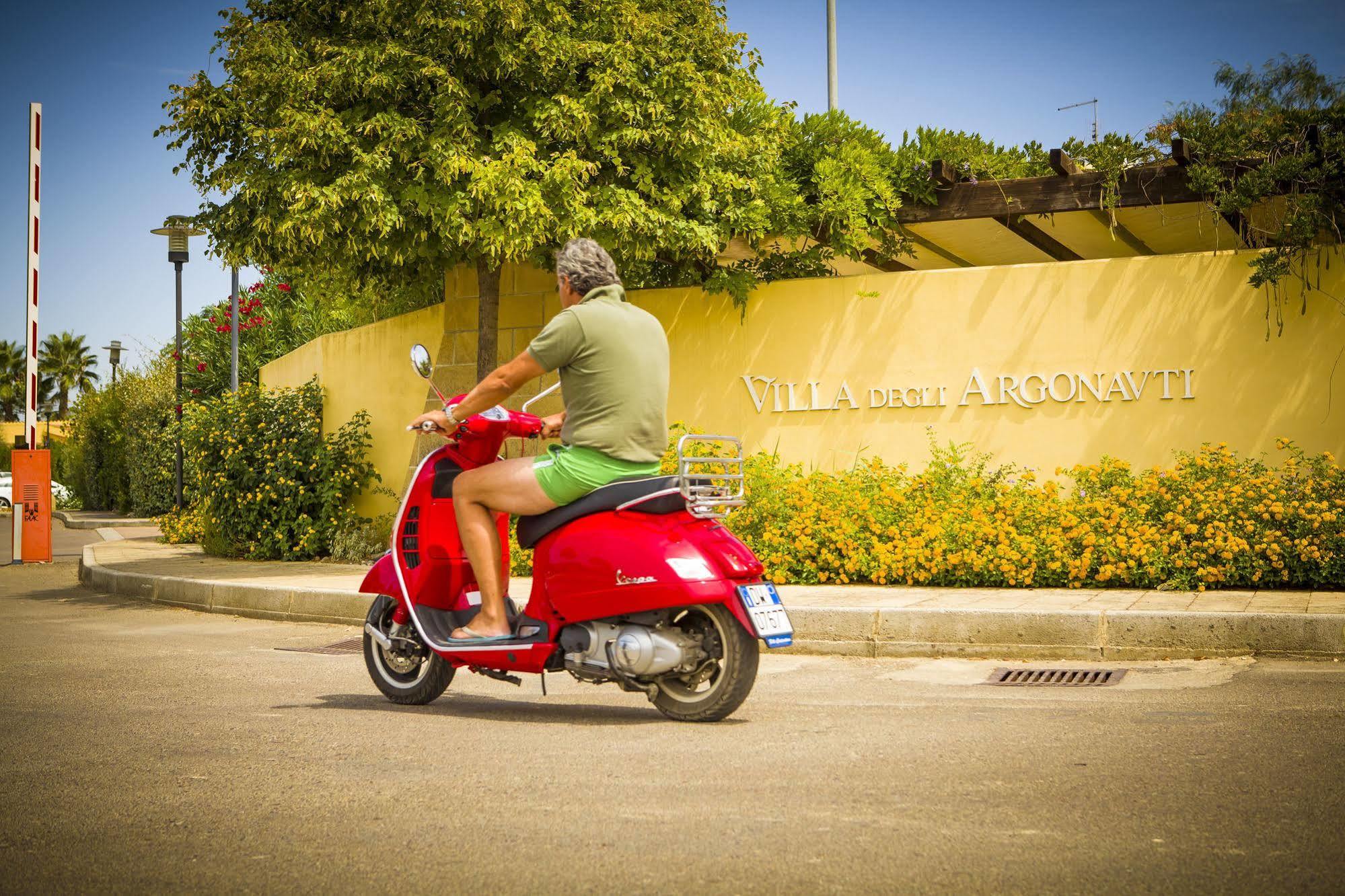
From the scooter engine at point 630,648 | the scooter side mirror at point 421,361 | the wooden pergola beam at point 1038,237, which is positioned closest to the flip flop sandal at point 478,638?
the scooter engine at point 630,648

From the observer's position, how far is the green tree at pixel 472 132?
9.84 m

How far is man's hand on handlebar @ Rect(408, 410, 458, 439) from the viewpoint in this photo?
205 inches

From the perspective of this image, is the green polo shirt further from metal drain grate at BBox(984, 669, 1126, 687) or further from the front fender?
metal drain grate at BBox(984, 669, 1126, 687)

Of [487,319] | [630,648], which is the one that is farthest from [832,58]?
[630,648]

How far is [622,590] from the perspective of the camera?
492 centimetres

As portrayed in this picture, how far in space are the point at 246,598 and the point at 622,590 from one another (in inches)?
241

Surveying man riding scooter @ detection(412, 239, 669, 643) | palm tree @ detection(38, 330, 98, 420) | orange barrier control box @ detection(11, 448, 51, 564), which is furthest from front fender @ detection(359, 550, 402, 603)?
palm tree @ detection(38, 330, 98, 420)

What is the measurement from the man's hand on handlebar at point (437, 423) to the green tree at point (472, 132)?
468 centimetres

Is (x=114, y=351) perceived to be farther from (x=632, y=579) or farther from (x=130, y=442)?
(x=632, y=579)

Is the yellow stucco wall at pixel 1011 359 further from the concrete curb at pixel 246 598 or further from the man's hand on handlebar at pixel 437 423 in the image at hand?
the man's hand on handlebar at pixel 437 423

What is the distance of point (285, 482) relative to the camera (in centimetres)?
1270

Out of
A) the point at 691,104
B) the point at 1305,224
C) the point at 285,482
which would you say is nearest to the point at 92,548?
the point at 285,482

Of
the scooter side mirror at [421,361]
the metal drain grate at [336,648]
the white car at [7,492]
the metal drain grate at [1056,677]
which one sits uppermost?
the scooter side mirror at [421,361]

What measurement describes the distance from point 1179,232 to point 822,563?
5.96m
